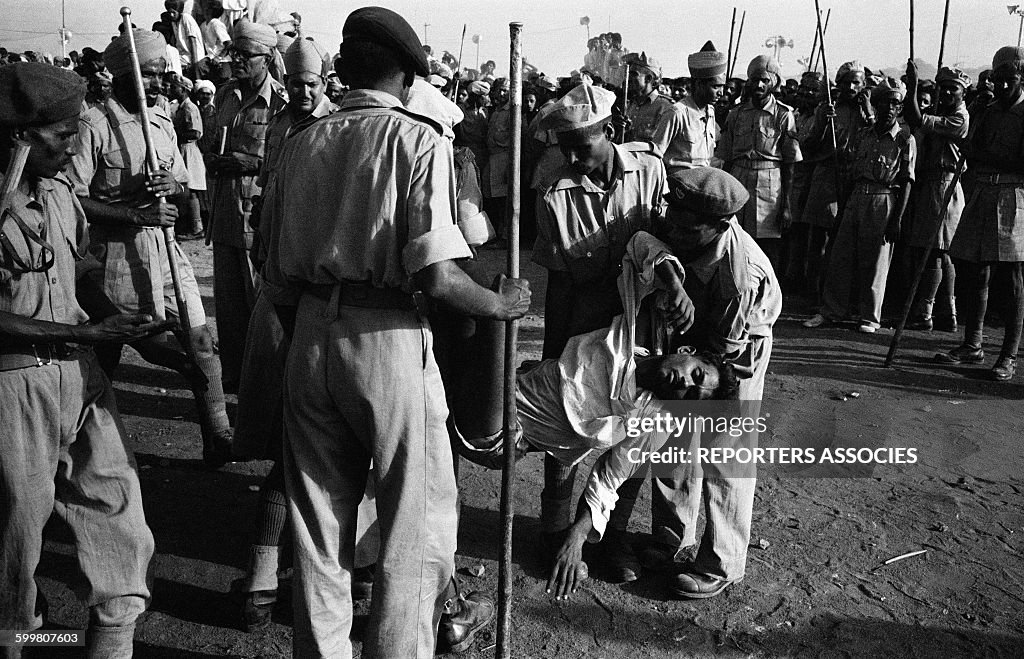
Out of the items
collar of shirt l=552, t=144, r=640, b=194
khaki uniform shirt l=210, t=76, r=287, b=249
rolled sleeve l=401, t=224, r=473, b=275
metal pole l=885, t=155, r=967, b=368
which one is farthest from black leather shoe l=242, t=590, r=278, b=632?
metal pole l=885, t=155, r=967, b=368

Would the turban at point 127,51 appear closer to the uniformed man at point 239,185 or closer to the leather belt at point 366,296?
the uniformed man at point 239,185

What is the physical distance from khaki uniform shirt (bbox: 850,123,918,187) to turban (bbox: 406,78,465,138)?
5728 mm

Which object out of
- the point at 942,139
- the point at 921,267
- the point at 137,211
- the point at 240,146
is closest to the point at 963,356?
the point at 921,267

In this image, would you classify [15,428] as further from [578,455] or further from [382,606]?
[578,455]

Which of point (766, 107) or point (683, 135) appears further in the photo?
point (766, 107)

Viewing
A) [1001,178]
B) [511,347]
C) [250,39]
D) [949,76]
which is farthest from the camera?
[949,76]

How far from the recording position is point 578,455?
3791 mm

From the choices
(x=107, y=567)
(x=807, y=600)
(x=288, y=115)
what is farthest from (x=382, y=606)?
(x=288, y=115)

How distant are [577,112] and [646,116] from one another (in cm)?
607

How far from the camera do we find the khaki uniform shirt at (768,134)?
8828 millimetres

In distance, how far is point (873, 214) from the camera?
8.23 m

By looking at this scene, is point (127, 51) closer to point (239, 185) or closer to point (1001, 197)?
point (239, 185)

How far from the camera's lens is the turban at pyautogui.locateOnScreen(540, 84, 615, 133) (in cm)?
369

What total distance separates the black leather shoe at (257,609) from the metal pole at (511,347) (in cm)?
96
